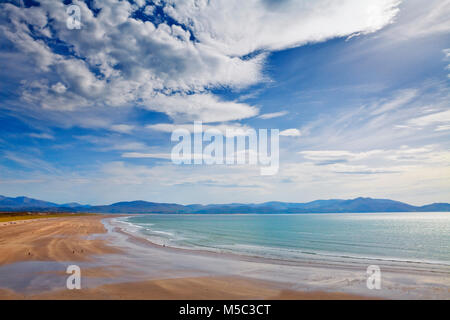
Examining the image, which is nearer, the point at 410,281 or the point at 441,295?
the point at 441,295

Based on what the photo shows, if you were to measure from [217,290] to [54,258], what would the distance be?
1562 cm

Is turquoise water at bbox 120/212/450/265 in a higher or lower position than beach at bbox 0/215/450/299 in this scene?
lower

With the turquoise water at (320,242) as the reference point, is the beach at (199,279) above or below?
above

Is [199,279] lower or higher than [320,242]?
higher

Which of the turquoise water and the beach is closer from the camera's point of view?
the beach

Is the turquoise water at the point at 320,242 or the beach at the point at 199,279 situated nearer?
the beach at the point at 199,279

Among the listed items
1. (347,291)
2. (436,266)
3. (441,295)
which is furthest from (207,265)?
(436,266)

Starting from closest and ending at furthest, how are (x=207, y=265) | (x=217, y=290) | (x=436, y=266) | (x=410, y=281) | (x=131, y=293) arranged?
(x=131, y=293) → (x=217, y=290) → (x=410, y=281) → (x=207, y=265) → (x=436, y=266)

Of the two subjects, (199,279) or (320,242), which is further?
(320,242)

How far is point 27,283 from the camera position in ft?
45.4
